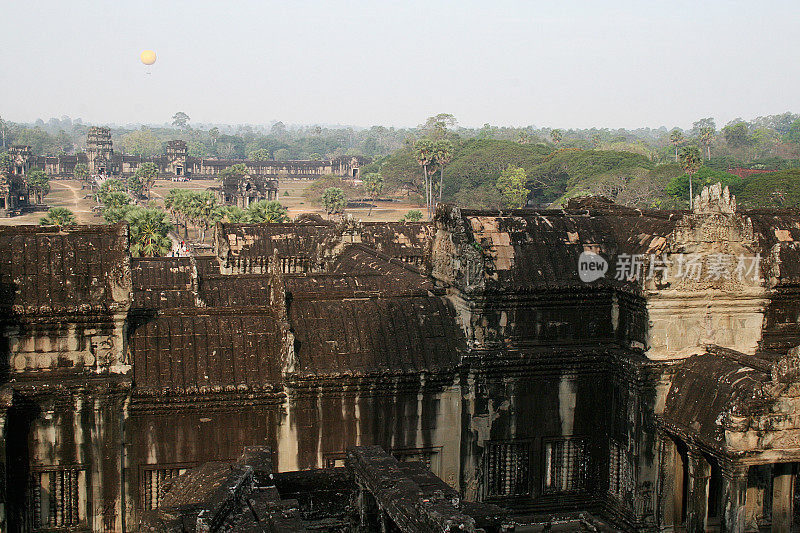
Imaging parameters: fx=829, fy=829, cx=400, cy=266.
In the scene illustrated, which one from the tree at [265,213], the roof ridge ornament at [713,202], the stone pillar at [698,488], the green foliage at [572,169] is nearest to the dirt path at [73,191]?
the tree at [265,213]

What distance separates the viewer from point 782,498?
1371 centimetres

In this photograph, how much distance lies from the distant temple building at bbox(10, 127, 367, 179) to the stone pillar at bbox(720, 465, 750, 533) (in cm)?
16365

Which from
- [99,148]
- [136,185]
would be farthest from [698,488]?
[99,148]

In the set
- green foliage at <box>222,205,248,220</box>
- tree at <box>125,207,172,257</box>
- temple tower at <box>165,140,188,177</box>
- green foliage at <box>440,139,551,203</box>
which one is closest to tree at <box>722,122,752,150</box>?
green foliage at <box>440,139,551,203</box>

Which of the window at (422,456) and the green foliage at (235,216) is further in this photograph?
the green foliage at (235,216)

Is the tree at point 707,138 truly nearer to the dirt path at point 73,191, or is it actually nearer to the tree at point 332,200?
the tree at point 332,200

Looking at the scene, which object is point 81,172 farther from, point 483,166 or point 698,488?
point 698,488

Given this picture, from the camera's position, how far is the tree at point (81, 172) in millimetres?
160875

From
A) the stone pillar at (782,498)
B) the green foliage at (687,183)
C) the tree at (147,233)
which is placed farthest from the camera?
the green foliage at (687,183)

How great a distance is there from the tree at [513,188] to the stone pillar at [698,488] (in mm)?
94414

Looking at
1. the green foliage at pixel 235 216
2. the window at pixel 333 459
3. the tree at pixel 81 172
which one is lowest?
the window at pixel 333 459

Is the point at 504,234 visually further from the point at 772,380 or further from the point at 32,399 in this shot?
the point at 32,399

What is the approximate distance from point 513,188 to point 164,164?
326 feet

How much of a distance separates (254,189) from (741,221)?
92590 millimetres
